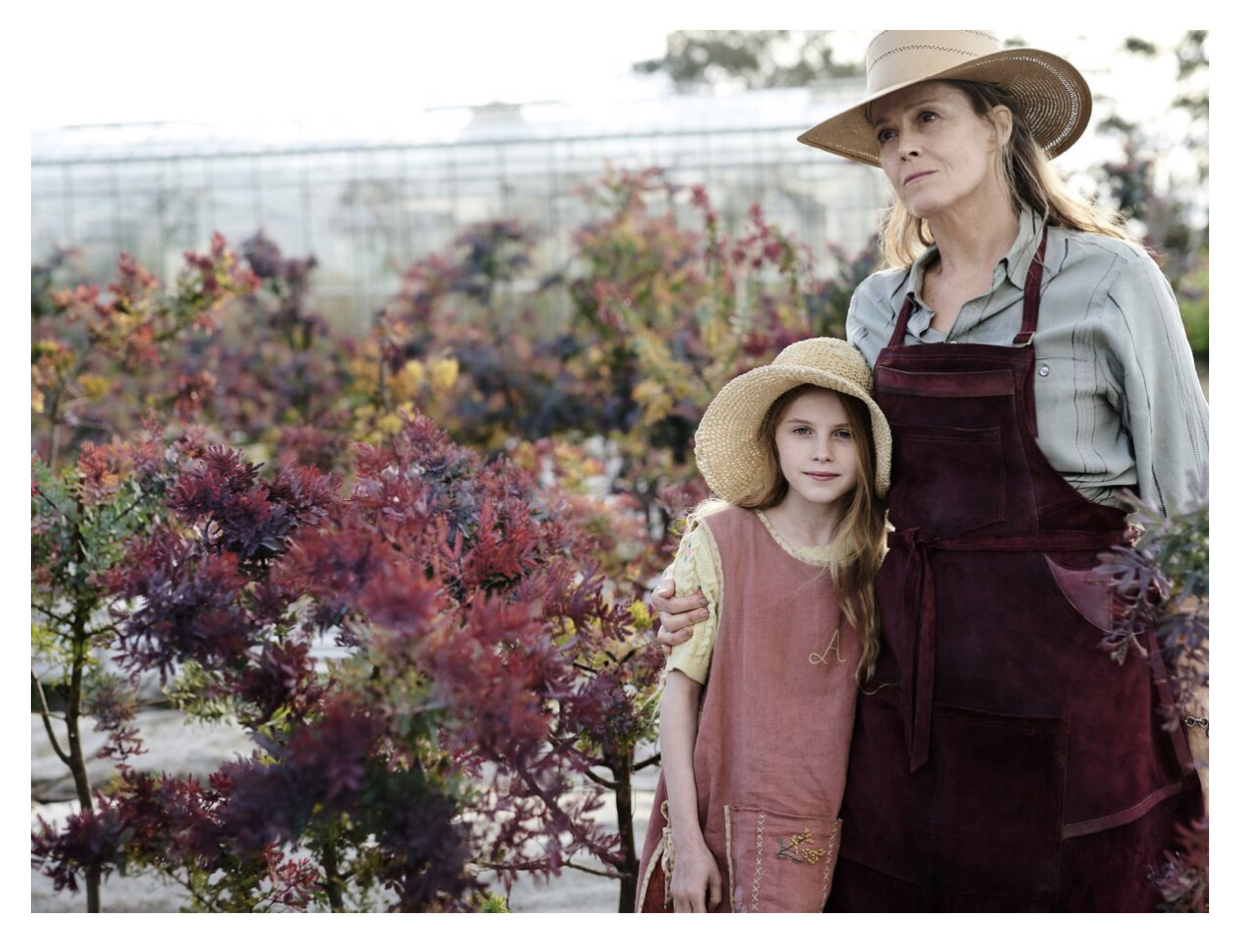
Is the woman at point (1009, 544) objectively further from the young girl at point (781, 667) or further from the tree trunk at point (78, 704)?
the tree trunk at point (78, 704)

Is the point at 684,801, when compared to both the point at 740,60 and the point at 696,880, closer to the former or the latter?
the point at 696,880

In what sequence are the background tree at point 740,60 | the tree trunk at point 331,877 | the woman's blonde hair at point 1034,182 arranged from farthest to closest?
the background tree at point 740,60
the woman's blonde hair at point 1034,182
the tree trunk at point 331,877

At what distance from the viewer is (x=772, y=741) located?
1.89 metres

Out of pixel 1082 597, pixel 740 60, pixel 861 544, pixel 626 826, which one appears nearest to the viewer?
pixel 1082 597

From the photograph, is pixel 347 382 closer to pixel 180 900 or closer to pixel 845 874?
pixel 180 900

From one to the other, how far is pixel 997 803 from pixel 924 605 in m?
0.32

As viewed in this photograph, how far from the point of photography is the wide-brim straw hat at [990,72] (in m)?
1.88

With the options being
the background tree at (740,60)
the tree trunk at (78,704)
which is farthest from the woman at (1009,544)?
the background tree at (740,60)

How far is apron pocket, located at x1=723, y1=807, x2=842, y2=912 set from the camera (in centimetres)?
185

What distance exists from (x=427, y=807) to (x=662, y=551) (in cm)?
204

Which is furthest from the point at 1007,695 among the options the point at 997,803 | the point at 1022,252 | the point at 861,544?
the point at 1022,252

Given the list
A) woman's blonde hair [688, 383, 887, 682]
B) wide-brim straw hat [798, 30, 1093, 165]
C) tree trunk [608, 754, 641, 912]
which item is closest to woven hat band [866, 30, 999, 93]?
wide-brim straw hat [798, 30, 1093, 165]

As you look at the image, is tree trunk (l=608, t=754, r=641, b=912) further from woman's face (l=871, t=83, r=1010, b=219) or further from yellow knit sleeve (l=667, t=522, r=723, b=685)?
woman's face (l=871, t=83, r=1010, b=219)

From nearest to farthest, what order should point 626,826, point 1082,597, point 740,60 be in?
point 1082,597, point 626,826, point 740,60
